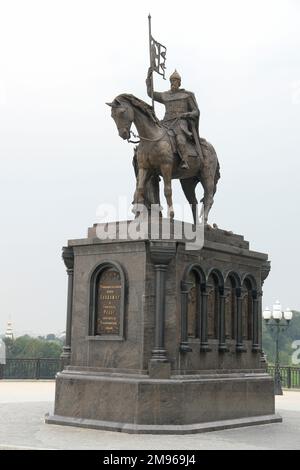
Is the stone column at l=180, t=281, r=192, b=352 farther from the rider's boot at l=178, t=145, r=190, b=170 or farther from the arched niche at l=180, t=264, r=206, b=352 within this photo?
the rider's boot at l=178, t=145, r=190, b=170

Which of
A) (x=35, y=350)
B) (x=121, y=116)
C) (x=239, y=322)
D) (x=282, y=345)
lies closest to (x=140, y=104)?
(x=121, y=116)

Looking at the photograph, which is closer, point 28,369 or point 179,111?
point 179,111

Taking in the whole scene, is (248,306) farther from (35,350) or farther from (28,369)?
(35,350)

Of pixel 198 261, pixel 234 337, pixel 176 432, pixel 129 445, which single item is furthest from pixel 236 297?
pixel 129 445

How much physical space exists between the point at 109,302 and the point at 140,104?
13.4 feet

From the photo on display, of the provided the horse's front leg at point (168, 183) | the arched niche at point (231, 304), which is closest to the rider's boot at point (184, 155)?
the horse's front leg at point (168, 183)

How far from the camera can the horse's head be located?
13.7m

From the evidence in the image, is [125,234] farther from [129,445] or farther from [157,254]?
[129,445]

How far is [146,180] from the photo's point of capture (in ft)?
47.3

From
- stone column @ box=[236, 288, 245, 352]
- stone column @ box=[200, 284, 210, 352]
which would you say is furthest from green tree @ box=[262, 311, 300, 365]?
stone column @ box=[200, 284, 210, 352]

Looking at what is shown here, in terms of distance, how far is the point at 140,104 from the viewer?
14008mm

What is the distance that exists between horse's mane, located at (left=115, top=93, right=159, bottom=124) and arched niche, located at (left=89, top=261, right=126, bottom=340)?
3.21m
